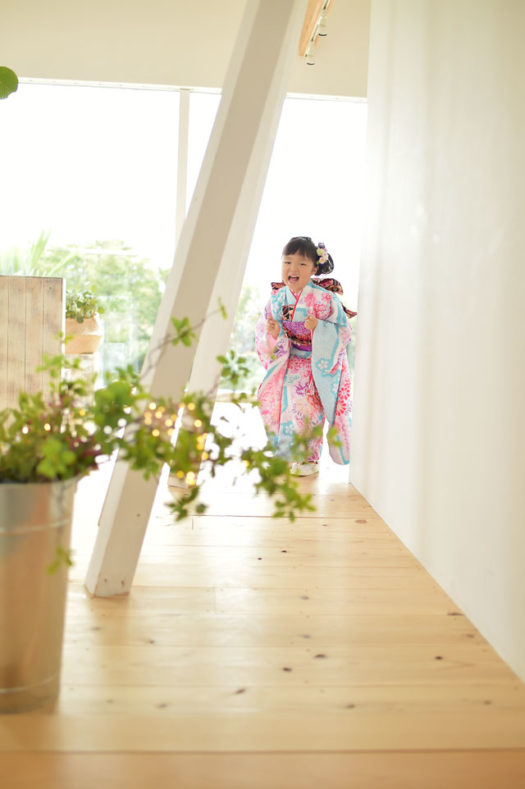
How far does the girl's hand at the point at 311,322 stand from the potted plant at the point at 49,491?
2.17 m

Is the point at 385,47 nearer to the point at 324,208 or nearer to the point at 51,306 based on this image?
the point at 51,306

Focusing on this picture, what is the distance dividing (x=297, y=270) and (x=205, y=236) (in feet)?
5.96

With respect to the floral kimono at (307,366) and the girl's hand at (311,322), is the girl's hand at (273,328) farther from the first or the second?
the girl's hand at (311,322)

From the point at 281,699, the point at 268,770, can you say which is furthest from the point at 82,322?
the point at 268,770

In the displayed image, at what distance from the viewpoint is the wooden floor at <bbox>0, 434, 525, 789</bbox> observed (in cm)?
120

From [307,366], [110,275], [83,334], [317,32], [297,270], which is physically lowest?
[307,366]

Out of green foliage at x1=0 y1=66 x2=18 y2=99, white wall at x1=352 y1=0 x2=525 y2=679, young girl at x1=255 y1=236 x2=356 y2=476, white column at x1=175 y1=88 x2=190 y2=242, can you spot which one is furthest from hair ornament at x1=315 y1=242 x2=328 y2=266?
→ white column at x1=175 y1=88 x2=190 y2=242

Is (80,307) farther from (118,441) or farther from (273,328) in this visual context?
(118,441)

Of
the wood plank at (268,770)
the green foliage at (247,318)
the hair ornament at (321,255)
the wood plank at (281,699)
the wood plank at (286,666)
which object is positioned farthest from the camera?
the green foliage at (247,318)

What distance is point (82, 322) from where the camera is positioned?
4.48 meters

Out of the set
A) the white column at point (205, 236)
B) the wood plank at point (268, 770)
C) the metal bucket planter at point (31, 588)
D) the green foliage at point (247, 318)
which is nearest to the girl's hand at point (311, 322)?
the white column at point (205, 236)

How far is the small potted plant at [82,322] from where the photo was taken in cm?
445

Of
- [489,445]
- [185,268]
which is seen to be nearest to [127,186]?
[185,268]

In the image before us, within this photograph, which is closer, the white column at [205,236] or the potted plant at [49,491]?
the potted plant at [49,491]
